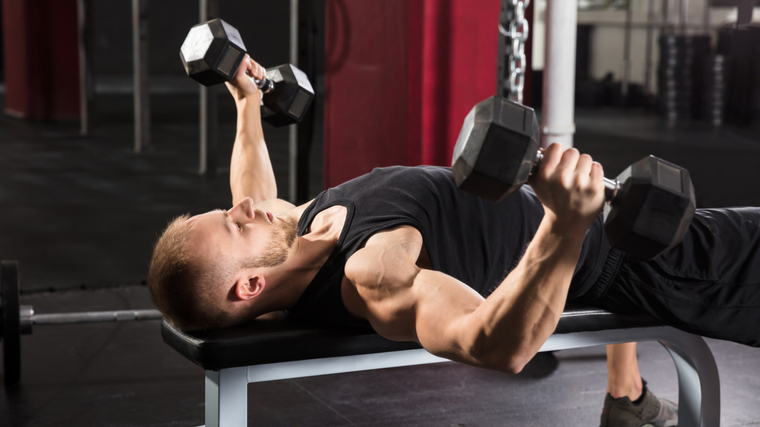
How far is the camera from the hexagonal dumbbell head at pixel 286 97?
1922 millimetres

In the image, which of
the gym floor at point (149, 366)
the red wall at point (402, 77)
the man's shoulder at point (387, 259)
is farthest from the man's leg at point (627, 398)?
the red wall at point (402, 77)

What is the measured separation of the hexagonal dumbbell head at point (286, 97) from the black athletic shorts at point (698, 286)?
89 centimetres

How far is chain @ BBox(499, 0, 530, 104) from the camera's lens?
1.66 metres

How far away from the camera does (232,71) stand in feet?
5.97

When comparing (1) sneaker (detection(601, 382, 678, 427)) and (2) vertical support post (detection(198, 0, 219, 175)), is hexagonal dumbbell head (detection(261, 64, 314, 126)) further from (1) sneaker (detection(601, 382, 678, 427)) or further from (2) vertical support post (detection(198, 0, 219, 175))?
(2) vertical support post (detection(198, 0, 219, 175))

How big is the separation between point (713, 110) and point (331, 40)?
737cm

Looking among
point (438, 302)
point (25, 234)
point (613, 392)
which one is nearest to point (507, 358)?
point (438, 302)

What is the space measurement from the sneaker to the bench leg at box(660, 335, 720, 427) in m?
0.21

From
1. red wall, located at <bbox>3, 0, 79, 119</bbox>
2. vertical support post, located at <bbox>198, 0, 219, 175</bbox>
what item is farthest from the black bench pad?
red wall, located at <bbox>3, 0, 79, 119</bbox>

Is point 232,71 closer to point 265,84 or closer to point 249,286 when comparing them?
point 265,84

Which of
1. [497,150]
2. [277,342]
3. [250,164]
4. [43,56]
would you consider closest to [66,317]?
[250,164]

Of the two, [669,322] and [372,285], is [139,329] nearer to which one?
[372,285]

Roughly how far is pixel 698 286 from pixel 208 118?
426 cm

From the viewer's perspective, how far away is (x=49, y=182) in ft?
16.4
